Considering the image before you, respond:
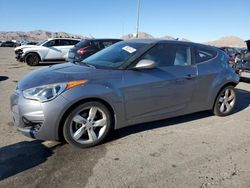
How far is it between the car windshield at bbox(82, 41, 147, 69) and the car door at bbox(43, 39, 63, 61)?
39.6ft

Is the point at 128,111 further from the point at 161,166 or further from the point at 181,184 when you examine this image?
the point at 181,184

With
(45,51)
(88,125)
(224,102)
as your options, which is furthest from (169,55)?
(45,51)

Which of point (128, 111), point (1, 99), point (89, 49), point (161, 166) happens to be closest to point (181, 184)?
point (161, 166)

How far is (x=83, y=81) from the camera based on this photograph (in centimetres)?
421

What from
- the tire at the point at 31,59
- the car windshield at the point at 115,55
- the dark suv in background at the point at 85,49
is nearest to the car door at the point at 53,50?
the tire at the point at 31,59

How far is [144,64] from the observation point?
462 centimetres

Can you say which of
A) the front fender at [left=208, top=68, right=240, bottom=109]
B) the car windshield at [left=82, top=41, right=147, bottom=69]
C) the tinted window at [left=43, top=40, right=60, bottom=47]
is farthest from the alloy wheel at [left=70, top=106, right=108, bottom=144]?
the tinted window at [left=43, top=40, right=60, bottom=47]

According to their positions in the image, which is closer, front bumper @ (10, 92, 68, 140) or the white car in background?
front bumper @ (10, 92, 68, 140)

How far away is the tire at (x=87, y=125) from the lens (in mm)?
4176

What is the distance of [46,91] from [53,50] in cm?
1356

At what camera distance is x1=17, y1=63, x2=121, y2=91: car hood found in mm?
4195

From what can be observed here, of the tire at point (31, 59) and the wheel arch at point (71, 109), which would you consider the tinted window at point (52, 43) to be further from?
the wheel arch at point (71, 109)

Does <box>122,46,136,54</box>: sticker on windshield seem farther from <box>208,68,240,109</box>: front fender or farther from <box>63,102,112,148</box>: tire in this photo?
<box>208,68,240,109</box>: front fender

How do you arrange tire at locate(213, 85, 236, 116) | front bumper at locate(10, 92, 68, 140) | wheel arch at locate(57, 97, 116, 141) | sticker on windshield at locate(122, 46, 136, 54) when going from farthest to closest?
tire at locate(213, 85, 236, 116), sticker on windshield at locate(122, 46, 136, 54), wheel arch at locate(57, 97, 116, 141), front bumper at locate(10, 92, 68, 140)
